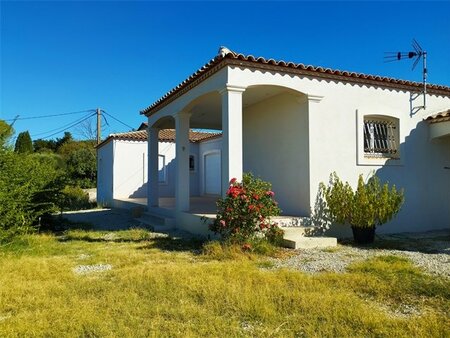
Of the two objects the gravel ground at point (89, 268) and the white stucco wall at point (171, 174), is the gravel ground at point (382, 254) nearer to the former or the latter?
the gravel ground at point (89, 268)

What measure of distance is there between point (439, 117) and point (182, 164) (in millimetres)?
7201

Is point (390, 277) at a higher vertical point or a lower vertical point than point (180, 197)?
lower

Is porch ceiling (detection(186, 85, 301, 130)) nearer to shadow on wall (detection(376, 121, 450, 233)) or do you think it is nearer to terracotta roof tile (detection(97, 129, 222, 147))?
shadow on wall (detection(376, 121, 450, 233))

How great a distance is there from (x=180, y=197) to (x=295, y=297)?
6.62 meters

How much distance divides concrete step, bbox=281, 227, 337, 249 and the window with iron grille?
3.08m

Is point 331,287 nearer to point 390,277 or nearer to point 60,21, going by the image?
point 390,277

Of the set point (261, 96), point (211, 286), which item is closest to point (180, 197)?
point (261, 96)

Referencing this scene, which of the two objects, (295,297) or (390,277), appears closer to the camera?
(295,297)

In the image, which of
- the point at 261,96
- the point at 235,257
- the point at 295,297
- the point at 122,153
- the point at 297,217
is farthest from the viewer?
the point at 122,153

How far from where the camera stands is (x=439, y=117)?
10.0 m

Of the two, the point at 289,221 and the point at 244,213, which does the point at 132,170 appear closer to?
the point at 289,221

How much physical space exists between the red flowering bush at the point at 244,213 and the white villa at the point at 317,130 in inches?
32.2

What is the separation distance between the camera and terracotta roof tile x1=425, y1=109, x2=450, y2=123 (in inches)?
388

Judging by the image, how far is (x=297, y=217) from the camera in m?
8.79
